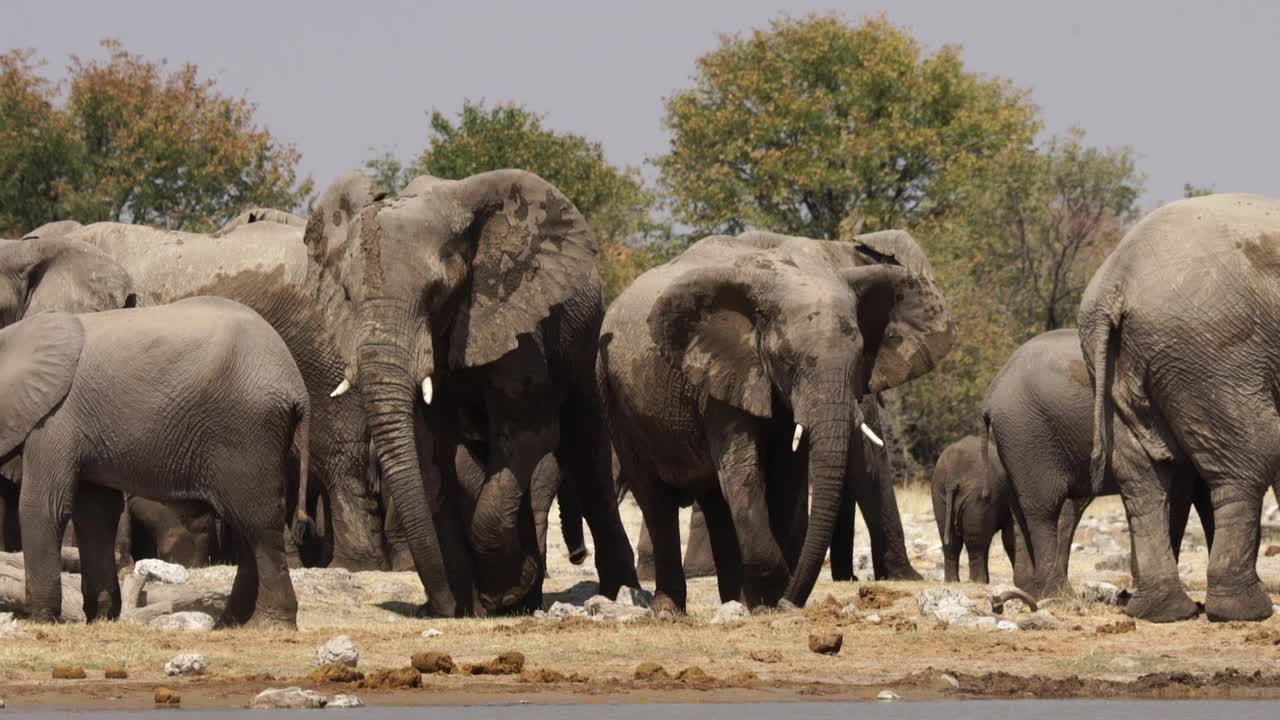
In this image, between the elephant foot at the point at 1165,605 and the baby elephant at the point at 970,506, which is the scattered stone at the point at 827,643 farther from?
the baby elephant at the point at 970,506

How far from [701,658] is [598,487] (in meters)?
5.37

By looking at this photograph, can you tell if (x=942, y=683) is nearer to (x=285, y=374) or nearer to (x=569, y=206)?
(x=285, y=374)

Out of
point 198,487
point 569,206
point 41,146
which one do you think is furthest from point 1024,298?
point 198,487

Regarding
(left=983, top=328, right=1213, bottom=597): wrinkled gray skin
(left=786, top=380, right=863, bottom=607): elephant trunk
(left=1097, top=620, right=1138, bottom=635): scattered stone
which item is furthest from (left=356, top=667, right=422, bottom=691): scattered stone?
(left=983, top=328, right=1213, bottom=597): wrinkled gray skin

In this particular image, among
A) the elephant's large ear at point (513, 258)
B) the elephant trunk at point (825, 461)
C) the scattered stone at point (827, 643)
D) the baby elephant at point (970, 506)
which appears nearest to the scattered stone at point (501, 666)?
the scattered stone at point (827, 643)

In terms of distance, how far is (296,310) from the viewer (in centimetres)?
2108

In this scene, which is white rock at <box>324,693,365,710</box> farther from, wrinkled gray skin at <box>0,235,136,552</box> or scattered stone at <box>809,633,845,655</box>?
wrinkled gray skin at <box>0,235,136,552</box>

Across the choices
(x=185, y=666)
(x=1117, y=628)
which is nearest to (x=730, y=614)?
(x=1117, y=628)

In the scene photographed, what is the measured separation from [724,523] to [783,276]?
7.85 feet

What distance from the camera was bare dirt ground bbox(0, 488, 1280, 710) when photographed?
12602mm

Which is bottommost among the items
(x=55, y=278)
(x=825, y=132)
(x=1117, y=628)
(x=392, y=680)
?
(x=392, y=680)

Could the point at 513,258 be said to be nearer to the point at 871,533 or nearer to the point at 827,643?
the point at 827,643

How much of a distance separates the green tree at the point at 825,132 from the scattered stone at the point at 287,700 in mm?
36919

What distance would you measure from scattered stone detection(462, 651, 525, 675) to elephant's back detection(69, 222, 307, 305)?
8410 mm
